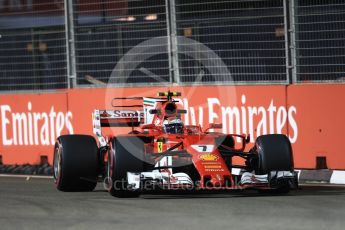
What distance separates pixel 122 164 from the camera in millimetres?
10852

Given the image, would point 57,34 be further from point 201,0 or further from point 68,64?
point 201,0

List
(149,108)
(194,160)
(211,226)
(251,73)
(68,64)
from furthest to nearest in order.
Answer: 1. (68,64)
2. (251,73)
3. (149,108)
4. (194,160)
5. (211,226)

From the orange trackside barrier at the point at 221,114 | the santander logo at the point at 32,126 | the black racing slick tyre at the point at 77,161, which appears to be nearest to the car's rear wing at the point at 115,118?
the black racing slick tyre at the point at 77,161

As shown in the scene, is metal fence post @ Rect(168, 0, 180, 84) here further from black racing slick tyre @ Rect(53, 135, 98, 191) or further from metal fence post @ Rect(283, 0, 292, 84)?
black racing slick tyre @ Rect(53, 135, 98, 191)

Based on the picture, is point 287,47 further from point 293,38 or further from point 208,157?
point 208,157

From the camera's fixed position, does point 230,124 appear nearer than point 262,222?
No

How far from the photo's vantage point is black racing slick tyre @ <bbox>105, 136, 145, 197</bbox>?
1083 cm

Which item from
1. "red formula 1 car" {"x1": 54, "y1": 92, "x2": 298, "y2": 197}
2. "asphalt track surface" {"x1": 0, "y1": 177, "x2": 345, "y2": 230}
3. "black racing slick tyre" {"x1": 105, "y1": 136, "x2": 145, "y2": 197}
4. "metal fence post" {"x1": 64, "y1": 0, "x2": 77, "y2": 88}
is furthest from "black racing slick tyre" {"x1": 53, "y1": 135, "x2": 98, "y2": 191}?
"metal fence post" {"x1": 64, "y1": 0, "x2": 77, "y2": 88}

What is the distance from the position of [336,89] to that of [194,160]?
3257 mm

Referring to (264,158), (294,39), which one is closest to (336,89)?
(294,39)

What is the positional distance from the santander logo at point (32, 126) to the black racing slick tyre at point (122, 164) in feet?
16.2

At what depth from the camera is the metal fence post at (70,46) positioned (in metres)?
15.9

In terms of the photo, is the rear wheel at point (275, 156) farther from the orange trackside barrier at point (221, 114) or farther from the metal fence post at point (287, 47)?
the metal fence post at point (287, 47)

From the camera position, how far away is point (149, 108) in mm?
12219
